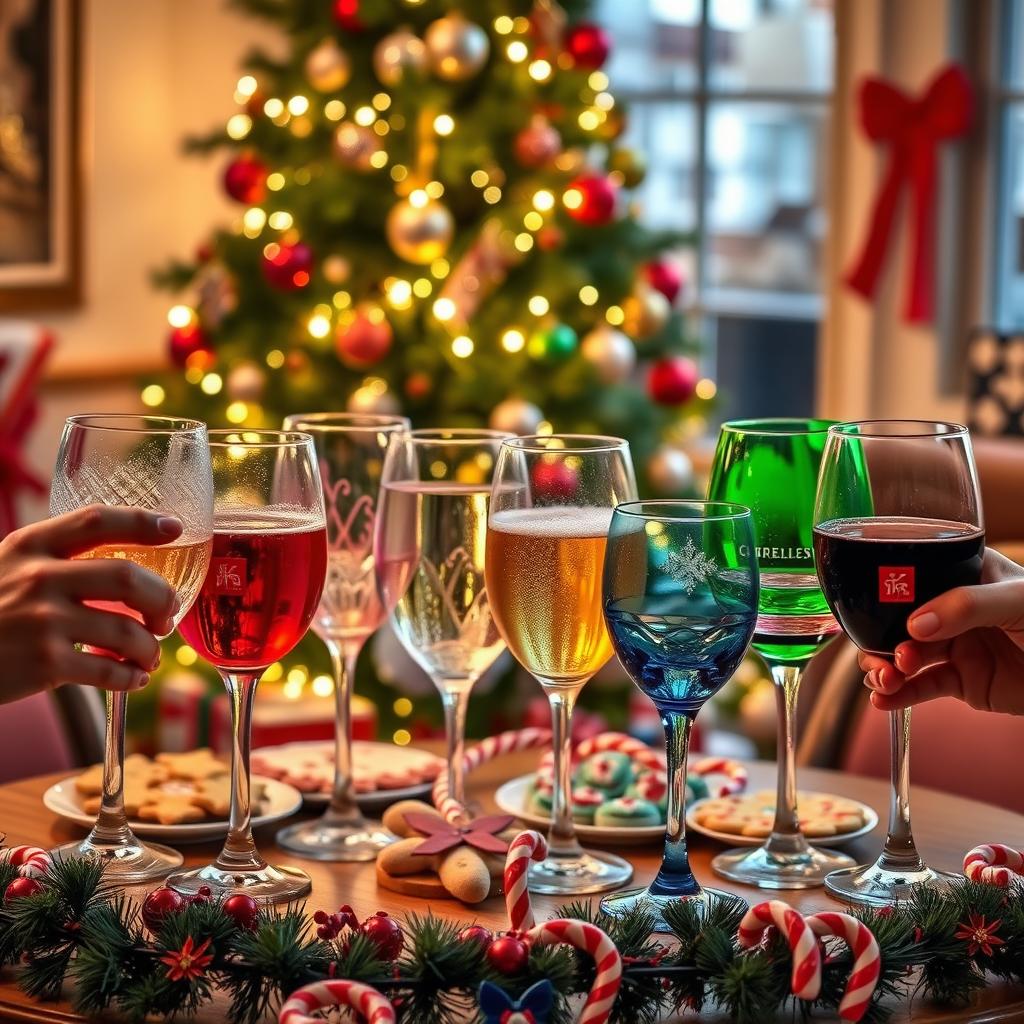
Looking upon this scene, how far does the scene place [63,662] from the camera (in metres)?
1.01

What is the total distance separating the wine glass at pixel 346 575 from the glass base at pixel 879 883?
1.14ft

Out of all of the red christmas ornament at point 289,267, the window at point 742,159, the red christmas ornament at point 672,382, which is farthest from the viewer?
the window at point 742,159

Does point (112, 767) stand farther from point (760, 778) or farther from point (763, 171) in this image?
point (763, 171)

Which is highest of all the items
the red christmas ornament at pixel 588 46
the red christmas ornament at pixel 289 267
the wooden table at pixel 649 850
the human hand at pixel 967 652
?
the red christmas ornament at pixel 588 46

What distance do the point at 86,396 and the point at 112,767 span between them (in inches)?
150

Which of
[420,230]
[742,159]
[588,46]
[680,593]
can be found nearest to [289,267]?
[420,230]

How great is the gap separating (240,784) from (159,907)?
145mm

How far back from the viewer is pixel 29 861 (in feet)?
3.63

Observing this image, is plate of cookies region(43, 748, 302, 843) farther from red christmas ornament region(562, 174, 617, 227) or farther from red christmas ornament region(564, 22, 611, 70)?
red christmas ornament region(564, 22, 611, 70)

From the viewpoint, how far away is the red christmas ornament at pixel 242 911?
98cm

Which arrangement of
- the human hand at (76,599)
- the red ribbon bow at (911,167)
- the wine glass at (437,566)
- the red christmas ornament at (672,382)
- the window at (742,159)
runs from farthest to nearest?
the window at (742,159) < the red ribbon bow at (911,167) < the red christmas ornament at (672,382) < the wine glass at (437,566) < the human hand at (76,599)

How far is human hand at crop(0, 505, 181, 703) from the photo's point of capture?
997 millimetres

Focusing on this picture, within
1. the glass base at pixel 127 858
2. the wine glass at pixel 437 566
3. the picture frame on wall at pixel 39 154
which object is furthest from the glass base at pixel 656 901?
the picture frame on wall at pixel 39 154

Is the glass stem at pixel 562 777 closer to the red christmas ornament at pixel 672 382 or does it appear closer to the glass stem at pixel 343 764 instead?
the glass stem at pixel 343 764
